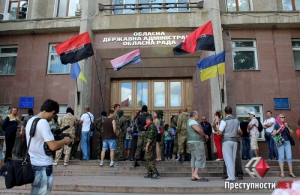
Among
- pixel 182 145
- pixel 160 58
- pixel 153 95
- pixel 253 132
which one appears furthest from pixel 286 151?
pixel 160 58

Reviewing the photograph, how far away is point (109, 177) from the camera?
686 cm

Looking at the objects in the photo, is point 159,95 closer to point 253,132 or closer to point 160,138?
point 160,138

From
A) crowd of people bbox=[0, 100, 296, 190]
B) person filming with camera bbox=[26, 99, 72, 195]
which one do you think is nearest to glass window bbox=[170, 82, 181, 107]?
crowd of people bbox=[0, 100, 296, 190]

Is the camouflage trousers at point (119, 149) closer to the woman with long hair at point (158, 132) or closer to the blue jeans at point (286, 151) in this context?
the woman with long hair at point (158, 132)

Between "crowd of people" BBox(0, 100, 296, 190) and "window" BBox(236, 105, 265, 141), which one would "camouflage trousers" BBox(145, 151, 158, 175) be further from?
"window" BBox(236, 105, 265, 141)

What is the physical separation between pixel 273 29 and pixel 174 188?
9.75 m

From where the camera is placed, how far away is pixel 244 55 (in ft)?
38.0

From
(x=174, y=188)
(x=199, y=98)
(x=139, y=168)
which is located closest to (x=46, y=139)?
(x=174, y=188)

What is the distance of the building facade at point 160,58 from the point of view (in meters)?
11.0

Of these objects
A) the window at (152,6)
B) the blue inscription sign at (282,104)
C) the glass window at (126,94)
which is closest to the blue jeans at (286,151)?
the blue inscription sign at (282,104)

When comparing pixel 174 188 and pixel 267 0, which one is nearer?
pixel 174 188

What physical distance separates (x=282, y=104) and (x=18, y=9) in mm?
14190

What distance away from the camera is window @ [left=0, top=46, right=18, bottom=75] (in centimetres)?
1243

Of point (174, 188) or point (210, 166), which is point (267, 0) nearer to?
point (210, 166)
